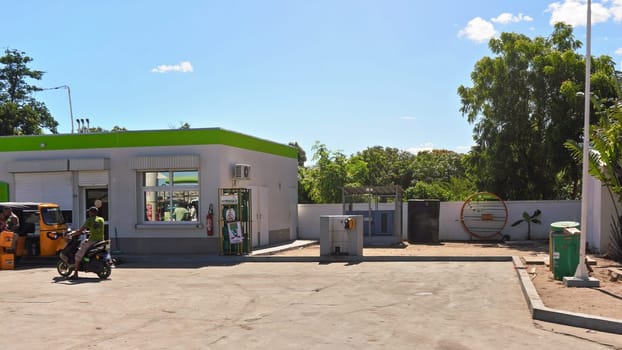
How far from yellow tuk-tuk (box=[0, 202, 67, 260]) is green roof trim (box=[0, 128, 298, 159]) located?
336 cm

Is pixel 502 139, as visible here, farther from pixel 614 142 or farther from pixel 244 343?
pixel 244 343

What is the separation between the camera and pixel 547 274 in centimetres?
1334

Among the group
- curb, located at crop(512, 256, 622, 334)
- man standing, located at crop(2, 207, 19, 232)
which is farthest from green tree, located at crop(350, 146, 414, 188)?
curb, located at crop(512, 256, 622, 334)

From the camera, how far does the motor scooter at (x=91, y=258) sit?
1427 centimetres

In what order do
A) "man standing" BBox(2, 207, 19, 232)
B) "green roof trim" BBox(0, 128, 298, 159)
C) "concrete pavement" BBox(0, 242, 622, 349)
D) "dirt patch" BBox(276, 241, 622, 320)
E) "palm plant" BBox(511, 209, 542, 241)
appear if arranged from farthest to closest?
"palm plant" BBox(511, 209, 542, 241) → "green roof trim" BBox(0, 128, 298, 159) → "man standing" BBox(2, 207, 19, 232) → "dirt patch" BBox(276, 241, 622, 320) → "concrete pavement" BBox(0, 242, 622, 349)

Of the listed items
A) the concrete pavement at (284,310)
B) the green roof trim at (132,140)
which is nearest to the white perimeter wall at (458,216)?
the green roof trim at (132,140)

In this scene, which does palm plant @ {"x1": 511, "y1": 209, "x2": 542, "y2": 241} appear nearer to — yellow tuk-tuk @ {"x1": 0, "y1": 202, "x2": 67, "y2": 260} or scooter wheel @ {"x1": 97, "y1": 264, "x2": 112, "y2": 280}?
scooter wheel @ {"x1": 97, "y1": 264, "x2": 112, "y2": 280}

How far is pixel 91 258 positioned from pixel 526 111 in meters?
19.9

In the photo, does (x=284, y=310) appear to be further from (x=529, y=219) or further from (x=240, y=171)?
(x=529, y=219)

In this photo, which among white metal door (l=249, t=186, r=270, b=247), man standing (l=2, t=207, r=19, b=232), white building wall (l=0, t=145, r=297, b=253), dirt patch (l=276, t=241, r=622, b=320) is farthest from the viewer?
white metal door (l=249, t=186, r=270, b=247)

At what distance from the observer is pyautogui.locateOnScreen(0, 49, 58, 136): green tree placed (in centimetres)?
4931

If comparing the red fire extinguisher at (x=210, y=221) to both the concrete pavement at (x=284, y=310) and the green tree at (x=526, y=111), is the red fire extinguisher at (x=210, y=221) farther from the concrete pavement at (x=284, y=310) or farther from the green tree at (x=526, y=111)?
the green tree at (x=526, y=111)

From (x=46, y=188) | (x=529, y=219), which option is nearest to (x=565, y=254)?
(x=529, y=219)

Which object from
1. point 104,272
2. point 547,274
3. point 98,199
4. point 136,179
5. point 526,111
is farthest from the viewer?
point 526,111
